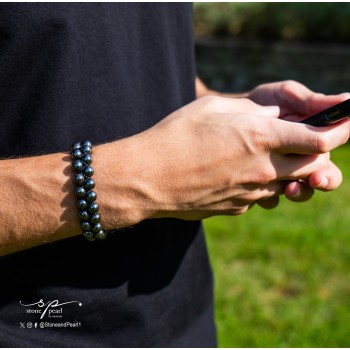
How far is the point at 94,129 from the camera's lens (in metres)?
1.40

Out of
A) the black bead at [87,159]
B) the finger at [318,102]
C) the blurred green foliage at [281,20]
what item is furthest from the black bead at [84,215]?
the blurred green foliage at [281,20]

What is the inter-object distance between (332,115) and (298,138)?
0.14 metres

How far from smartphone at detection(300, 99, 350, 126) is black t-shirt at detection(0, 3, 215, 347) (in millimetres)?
396

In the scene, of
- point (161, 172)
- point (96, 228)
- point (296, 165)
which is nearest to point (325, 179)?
point (296, 165)

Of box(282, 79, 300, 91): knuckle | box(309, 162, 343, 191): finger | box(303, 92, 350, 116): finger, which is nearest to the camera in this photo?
box(309, 162, 343, 191): finger

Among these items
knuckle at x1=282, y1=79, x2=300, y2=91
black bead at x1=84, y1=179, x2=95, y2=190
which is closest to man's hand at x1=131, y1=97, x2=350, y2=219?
black bead at x1=84, y1=179, x2=95, y2=190

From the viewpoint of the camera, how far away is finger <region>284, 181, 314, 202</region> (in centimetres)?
142

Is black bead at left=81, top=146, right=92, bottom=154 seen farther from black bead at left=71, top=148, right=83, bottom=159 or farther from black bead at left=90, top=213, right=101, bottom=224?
black bead at left=90, top=213, right=101, bottom=224

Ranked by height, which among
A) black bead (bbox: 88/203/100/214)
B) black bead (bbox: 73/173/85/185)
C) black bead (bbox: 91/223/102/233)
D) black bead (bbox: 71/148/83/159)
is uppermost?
black bead (bbox: 71/148/83/159)

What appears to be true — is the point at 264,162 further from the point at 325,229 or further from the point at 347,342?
the point at 325,229

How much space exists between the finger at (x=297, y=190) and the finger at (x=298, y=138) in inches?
6.1

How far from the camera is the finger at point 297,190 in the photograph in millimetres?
1417

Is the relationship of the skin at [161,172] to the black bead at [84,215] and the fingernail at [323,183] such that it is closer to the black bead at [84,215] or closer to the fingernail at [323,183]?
the black bead at [84,215]

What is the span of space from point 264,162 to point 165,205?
0.81 feet
